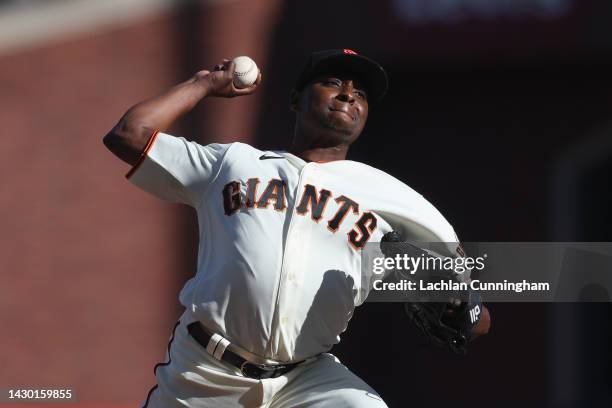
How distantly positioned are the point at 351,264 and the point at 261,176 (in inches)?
16.1

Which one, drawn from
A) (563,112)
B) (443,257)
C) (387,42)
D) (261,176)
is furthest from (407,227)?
(563,112)

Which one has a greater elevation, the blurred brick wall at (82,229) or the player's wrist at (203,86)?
the player's wrist at (203,86)

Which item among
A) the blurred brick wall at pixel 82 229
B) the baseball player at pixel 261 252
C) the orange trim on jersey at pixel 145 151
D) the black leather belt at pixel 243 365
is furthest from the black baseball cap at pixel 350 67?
the blurred brick wall at pixel 82 229

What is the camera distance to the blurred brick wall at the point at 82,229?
8891mm

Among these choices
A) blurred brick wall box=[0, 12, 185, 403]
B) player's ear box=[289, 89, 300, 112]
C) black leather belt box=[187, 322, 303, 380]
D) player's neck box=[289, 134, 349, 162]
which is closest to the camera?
black leather belt box=[187, 322, 303, 380]

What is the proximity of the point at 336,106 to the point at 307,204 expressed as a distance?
43 centimetres

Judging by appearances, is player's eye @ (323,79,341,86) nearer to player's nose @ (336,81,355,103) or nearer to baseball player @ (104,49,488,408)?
player's nose @ (336,81,355,103)

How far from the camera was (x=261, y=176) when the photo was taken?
3477 millimetres

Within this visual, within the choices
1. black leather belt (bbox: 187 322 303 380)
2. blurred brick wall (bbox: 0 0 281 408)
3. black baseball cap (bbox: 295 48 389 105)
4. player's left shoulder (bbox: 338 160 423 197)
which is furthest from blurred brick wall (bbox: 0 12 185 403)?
black leather belt (bbox: 187 322 303 380)

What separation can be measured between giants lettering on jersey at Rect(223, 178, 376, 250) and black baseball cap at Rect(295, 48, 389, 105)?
50 centimetres

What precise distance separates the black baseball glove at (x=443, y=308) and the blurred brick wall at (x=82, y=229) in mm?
5469

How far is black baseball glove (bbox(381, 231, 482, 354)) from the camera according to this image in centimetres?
348

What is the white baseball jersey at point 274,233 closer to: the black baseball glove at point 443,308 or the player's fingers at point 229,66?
the black baseball glove at point 443,308

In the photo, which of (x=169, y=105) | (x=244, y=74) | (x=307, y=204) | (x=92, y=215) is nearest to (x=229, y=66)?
(x=244, y=74)
